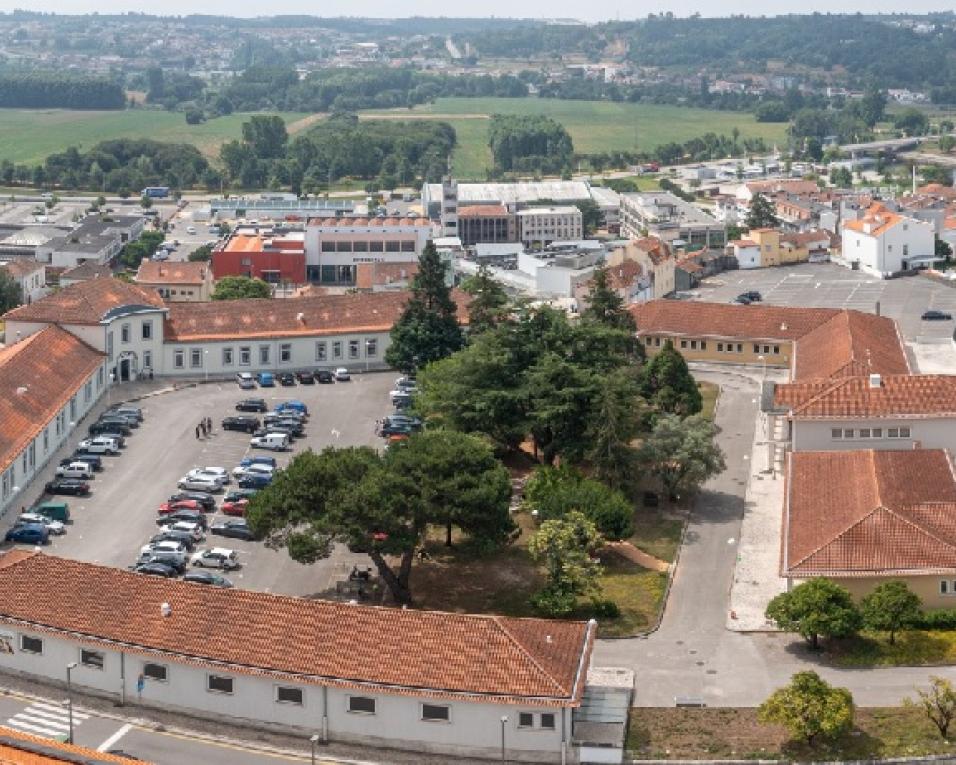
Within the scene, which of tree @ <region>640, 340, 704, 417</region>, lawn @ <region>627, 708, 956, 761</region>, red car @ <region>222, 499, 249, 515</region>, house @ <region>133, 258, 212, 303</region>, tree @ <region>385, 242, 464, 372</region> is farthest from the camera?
house @ <region>133, 258, 212, 303</region>

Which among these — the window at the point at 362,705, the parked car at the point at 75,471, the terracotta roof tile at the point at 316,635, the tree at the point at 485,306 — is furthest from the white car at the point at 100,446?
the window at the point at 362,705

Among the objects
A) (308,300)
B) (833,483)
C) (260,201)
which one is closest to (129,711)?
(833,483)

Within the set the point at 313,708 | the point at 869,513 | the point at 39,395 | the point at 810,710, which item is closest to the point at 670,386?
the point at 869,513

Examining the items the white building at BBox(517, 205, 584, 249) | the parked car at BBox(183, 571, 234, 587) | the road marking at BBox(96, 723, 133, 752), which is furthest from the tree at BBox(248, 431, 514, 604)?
the white building at BBox(517, 205, 584, 249)

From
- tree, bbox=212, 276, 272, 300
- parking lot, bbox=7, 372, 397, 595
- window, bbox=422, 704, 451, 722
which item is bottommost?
parking lot, bbox=7, 372, 397, 595

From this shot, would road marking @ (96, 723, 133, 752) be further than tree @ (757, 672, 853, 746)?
Yes

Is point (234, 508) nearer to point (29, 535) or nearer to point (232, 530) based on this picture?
point (232, 530)

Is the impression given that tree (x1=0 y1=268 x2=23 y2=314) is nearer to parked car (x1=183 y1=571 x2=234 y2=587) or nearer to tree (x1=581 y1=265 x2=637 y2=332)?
tree (x1=581 y1=265 x2=637 y2=332)
